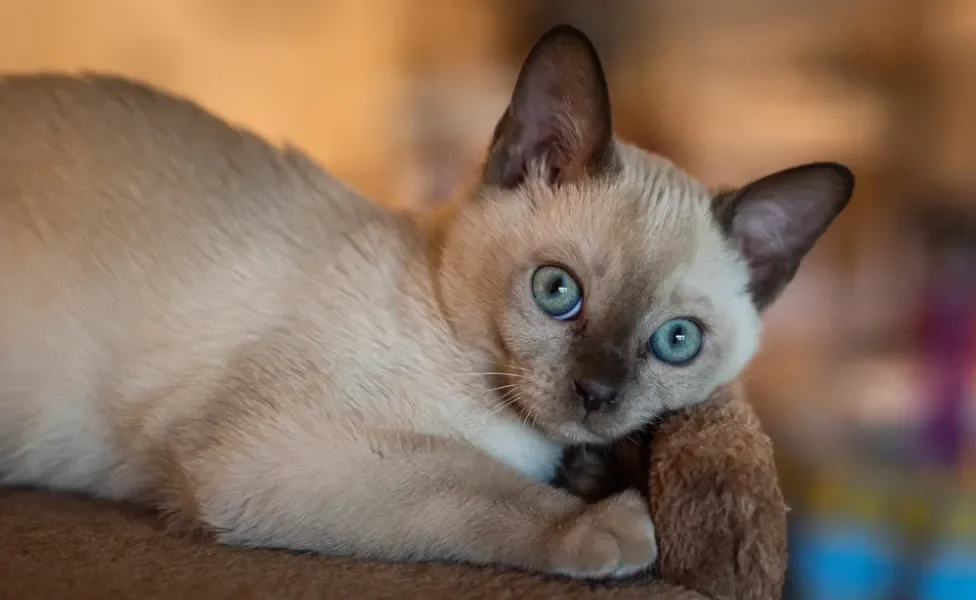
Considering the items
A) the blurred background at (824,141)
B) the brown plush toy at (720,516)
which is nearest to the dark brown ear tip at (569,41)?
the brown plush toy at (720,516)

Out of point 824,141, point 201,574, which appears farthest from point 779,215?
point 824,141

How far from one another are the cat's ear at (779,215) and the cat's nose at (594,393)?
327 mm

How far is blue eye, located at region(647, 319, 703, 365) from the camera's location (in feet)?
3.84

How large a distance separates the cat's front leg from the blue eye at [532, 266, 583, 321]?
0.70ft

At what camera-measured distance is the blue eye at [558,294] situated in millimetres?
1148

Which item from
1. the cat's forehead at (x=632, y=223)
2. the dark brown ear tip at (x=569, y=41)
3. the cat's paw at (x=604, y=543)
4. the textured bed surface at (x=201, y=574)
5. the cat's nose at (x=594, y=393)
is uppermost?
the dark brown ear tip at (x=569, y=41)

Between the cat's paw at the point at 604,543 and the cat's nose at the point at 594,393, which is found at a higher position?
the cat's nose at the point at 594,393

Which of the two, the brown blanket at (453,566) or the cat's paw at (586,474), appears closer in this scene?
the brown blanket at (453,566)

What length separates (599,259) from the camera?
1.16 metres

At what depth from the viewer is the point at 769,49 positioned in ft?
7.56

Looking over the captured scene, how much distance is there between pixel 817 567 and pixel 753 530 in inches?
45.9

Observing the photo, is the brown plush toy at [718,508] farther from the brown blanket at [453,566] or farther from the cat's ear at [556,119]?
the cat's ear at [556,119]

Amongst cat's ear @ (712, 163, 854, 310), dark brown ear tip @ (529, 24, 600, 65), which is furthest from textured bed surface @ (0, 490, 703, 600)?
dark brown ear tip @ (529, 24, 600, 65)

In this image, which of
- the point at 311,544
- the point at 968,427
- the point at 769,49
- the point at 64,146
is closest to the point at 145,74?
the point at 64,146
